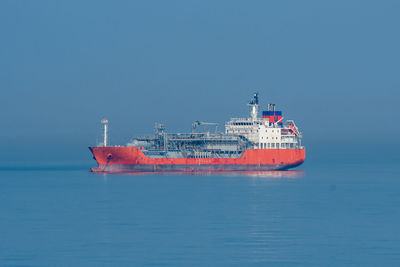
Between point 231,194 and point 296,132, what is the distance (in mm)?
35183

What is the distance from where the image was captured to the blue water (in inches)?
1464

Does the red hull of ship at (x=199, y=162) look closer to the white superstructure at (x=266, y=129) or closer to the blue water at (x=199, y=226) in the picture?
the white superstructure at (x=266, y=129)

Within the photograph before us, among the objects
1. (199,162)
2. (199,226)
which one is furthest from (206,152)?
(199,226)

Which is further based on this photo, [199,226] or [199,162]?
[199,162]

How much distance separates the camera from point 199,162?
96875mm

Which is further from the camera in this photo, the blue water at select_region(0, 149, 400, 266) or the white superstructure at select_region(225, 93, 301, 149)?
the white superstructure at select_region(225, 93, 301, 149)

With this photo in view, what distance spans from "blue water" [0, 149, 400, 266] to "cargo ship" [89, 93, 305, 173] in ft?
56.0

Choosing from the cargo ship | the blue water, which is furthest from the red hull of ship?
the blue water

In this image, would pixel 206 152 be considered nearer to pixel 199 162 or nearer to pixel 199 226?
pixel 199 162

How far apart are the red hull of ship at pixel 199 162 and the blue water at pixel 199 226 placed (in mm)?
16404

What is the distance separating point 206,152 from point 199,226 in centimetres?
5051

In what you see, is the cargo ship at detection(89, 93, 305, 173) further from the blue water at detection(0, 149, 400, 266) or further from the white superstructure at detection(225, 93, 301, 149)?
the blue water at detection(0, 149, 400, 266)
